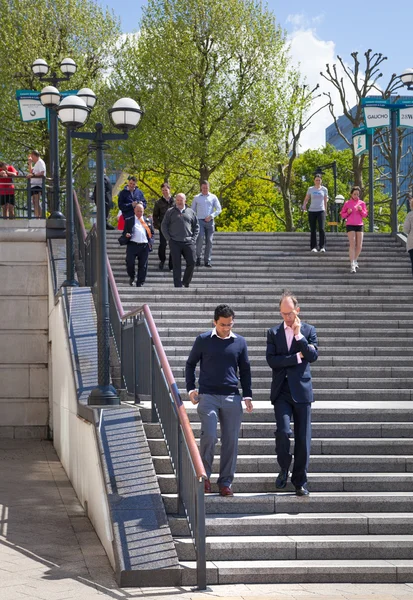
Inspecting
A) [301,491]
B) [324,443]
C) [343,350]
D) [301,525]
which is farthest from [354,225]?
[301,525]

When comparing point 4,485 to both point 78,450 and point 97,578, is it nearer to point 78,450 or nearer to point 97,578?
point 78,450

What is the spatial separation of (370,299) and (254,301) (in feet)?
6.21

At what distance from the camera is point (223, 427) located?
9297 mm

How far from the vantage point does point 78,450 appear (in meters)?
12.3

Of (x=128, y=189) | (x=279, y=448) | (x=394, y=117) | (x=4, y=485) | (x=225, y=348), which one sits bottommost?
(x=4, y=485)

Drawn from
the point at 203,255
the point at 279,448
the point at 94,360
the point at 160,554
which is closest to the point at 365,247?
the point at 203,255

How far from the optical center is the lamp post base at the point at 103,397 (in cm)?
1116

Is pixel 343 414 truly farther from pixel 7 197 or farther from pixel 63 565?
pixel 7 197

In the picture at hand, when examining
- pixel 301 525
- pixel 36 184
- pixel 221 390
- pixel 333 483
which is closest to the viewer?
pixel 301 525

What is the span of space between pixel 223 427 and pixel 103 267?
2.88 metres

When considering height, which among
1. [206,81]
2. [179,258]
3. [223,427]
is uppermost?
[206,81]

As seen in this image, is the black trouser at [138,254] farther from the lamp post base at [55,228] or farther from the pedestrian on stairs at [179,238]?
the lamp post base at [55,228]

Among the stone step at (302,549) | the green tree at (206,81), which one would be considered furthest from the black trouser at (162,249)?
the green tree at (206,81)

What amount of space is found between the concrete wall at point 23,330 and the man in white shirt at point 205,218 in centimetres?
277
